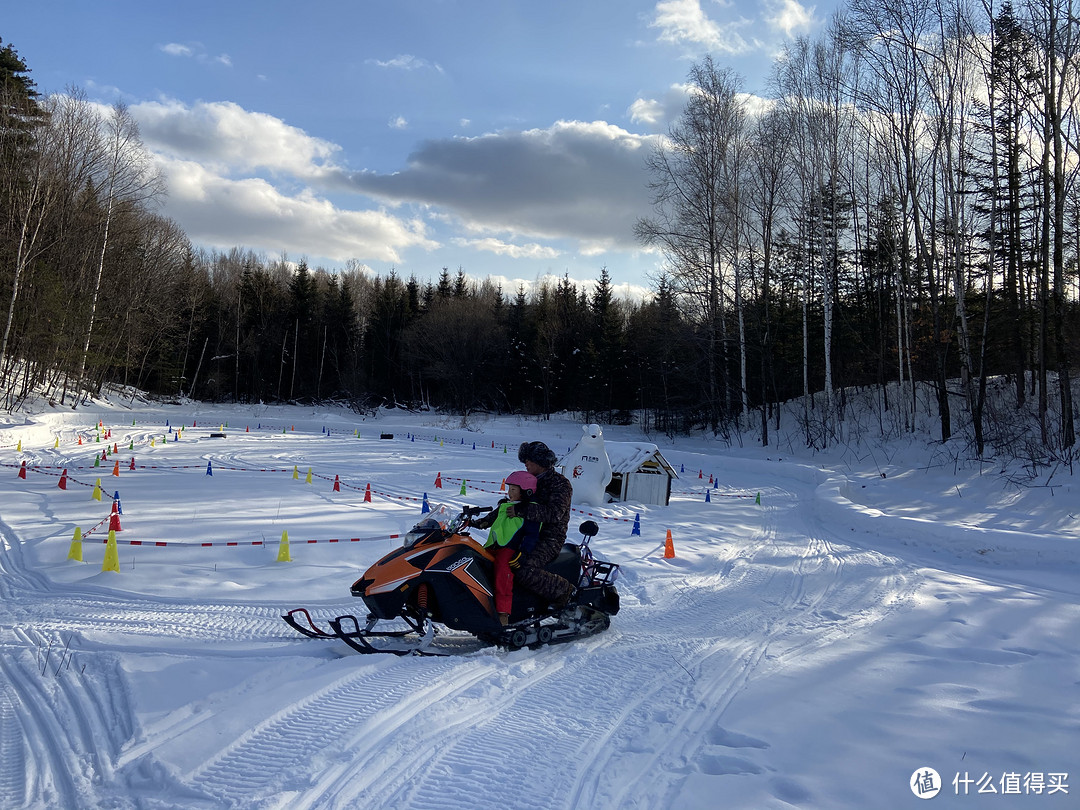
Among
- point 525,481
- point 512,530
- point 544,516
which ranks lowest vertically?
point 512,530

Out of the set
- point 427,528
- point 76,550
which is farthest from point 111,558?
point 427,528

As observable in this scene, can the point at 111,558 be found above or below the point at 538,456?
below

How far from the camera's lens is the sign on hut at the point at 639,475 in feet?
49.9

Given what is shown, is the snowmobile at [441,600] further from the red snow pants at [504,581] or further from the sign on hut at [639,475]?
the sign on hut at [639,475]

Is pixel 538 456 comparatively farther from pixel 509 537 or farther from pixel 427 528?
pixel 427 528

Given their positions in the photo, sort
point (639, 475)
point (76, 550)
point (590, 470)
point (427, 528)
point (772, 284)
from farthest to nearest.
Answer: point (772, 284) → point (639, 475) → point (590, 470) → point (76, 550) → point (427, 528)

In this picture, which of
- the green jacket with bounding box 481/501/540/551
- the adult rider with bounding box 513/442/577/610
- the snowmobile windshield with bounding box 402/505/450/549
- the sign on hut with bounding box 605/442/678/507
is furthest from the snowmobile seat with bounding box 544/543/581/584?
the sign on hut with bounding box 605/442/678/507

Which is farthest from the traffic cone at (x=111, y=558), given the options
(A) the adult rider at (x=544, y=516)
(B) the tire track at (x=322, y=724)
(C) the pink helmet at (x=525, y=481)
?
(C) the pink helmet at (x=525, y=481)

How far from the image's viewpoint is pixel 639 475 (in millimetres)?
15289

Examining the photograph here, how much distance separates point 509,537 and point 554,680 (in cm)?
113

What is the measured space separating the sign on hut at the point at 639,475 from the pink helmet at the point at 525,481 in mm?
10204

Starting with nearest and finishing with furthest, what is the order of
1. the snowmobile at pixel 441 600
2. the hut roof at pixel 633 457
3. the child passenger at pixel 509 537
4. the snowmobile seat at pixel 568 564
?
the snowmobile at pixel 441 600, the child passenger at pixel 509 537, the snowmobile seat at pixel 568 564, the hut roof at pixel 633 457

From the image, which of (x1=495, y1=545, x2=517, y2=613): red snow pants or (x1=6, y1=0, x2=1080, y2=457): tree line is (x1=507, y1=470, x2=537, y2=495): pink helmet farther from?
(x1=6, y1=0, x2=1080, y2=457): tree line

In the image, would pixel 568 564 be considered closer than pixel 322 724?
No
